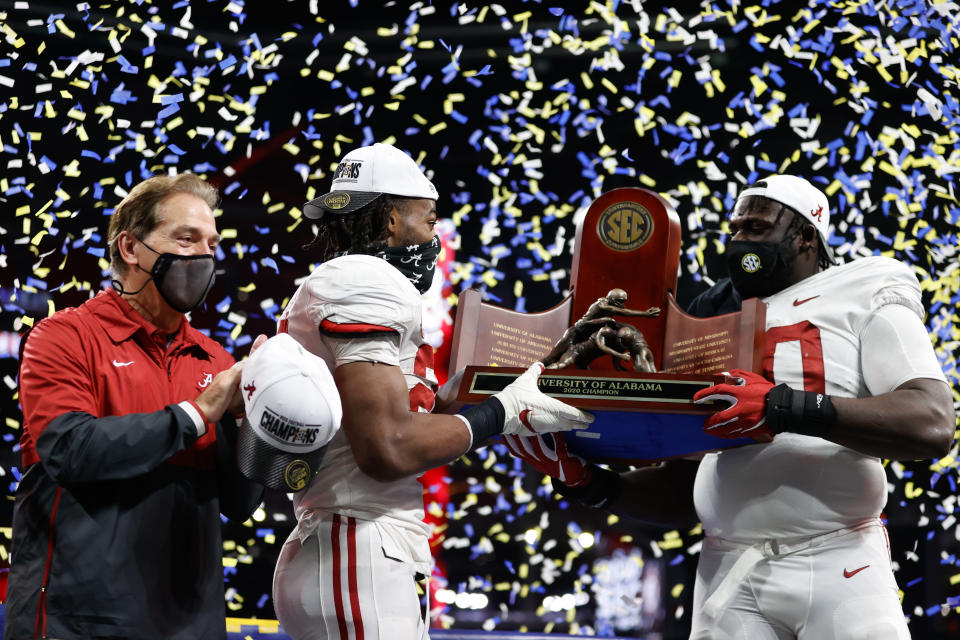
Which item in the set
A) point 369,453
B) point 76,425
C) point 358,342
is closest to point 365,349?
point 358,342

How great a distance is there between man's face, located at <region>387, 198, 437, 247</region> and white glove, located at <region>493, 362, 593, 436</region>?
390mm

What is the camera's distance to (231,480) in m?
2.03

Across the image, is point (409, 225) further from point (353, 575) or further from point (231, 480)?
point (353, 575)

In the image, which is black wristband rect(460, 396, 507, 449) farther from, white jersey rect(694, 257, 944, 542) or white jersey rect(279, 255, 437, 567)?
white jersey rect(694, 257, 944, 542)

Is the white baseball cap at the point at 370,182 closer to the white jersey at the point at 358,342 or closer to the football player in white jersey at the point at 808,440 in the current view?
the white jersey at the point at 358,342

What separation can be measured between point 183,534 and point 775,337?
1461 millimetres

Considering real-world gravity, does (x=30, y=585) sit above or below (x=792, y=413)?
below

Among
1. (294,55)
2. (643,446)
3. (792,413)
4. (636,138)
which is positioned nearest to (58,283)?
(294,55)

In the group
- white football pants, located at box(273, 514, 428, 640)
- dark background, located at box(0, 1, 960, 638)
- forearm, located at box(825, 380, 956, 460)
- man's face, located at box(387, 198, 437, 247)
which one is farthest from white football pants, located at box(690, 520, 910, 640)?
dark background, located at box(0, 1, 960, 638)

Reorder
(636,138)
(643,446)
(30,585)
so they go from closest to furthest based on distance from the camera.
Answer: (30,585) → (643,446) → (636,138)

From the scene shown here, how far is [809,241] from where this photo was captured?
256 centimetres

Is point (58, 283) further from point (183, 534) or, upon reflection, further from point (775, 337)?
point (775, 337)

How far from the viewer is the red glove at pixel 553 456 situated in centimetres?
236

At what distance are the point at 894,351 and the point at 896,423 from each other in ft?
0.64
